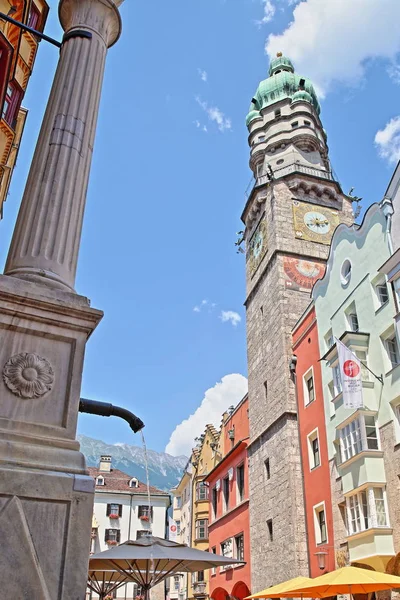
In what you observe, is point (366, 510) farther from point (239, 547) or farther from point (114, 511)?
point (114, 511)

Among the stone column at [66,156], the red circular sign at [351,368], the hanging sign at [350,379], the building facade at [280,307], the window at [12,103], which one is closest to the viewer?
the stone column at [66,156]

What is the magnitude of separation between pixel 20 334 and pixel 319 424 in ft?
61.6

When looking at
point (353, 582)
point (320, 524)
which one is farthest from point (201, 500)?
point (353, 582)

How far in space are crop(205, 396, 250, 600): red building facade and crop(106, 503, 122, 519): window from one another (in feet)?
57.2

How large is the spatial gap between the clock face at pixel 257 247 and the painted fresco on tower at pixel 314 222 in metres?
2.20

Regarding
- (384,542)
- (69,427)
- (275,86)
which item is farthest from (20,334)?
(275,86)

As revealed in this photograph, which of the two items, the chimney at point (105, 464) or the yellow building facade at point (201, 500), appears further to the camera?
the chimney at point (105, 464)

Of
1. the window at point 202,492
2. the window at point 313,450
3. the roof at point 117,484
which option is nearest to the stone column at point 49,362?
the window at point 313,450

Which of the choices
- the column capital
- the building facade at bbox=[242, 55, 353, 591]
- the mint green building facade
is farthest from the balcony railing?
the column capital

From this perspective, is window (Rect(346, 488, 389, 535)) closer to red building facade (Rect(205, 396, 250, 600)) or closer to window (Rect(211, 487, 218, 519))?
red building facade (Rect(205, 396, 250, 600))

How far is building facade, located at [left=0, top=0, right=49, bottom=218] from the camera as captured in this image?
11.7 meters

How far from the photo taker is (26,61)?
15656 millimetres

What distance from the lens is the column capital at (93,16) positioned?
18.3 feet

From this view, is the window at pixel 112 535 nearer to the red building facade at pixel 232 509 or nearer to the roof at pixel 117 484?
the roof at pixel 117 484
